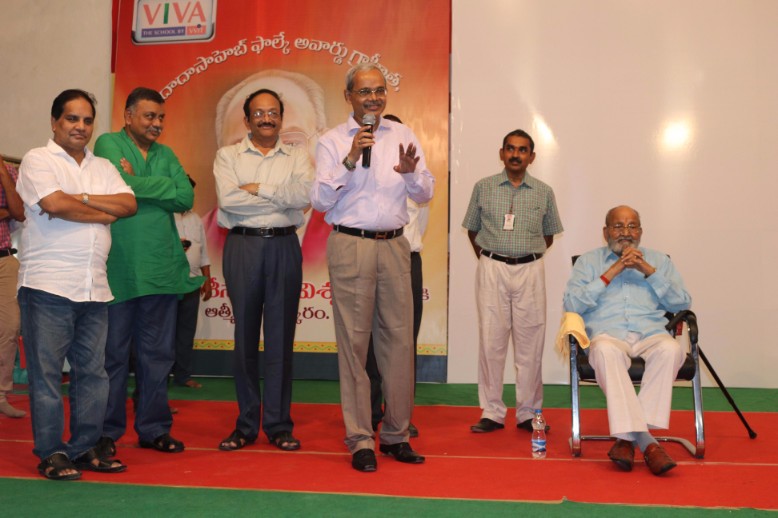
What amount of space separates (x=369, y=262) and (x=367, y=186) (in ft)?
1.25

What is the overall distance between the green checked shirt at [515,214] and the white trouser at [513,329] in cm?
11

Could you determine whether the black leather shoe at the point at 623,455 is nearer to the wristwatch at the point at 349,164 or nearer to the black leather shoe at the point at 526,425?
the black leather shoe at the point at 526,425

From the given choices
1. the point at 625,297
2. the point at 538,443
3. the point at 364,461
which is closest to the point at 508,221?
the point at 625,297

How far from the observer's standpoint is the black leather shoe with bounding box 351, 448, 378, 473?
3.86m

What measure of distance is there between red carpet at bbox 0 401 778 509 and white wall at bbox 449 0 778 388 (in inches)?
69.7

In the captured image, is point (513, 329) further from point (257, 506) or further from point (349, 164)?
point (257, 506)

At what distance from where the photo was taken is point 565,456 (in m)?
4.26

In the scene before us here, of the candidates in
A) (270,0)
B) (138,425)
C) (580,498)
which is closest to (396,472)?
(580,498)

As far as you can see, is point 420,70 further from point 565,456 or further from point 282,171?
point 565,456

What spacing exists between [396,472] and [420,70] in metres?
4.14

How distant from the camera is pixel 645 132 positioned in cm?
682

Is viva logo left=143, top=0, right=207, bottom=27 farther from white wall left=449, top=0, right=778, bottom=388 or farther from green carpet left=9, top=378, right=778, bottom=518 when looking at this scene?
green carpet left=9, top=378, right=778, bottom=518

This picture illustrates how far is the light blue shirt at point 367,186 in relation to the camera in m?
4.00

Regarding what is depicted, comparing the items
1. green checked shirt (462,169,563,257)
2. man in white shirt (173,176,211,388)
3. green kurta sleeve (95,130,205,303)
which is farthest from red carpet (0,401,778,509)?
man in white shirt (173,176,211,388)
